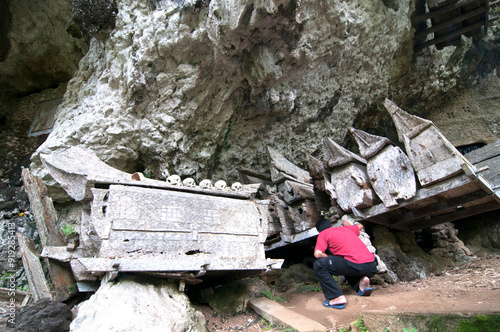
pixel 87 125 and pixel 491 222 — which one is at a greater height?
pixel 87 125

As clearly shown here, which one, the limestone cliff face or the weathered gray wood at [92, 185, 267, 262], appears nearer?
the weathered gray wood at [92, 185, 267, 262]

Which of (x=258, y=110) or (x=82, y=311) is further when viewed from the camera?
(x=258, y=110)

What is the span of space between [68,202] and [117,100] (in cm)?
248

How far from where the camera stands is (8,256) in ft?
22.2

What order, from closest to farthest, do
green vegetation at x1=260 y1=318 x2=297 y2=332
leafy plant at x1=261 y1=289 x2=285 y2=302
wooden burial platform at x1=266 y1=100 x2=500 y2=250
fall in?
green vegetation at x1=260 y1=318 x2=297 y2=332
wooden burial platform at x1=266 y1=100 x2=500 y2=250
leafy plant at x1=261 y1=289 x2=285 y2=302

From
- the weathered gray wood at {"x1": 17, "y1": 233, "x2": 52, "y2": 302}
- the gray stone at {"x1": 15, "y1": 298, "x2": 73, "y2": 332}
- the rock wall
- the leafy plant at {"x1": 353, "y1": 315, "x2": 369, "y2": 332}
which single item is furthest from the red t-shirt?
the rock wall

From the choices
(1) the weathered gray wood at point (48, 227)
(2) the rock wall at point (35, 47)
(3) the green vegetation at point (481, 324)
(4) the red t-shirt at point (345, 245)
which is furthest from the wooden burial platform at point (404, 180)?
(2) the rock wall at point (35, 47)

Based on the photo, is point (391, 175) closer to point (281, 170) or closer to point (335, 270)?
point (335, 270)

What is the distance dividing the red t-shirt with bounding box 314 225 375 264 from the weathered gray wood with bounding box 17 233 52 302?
439cm

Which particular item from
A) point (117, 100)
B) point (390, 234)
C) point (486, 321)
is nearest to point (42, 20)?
point (117, 100)

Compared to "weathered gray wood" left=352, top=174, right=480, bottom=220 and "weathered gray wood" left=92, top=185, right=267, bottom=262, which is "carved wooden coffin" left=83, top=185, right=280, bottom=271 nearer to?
"weathered gray wood" left=92, top=185, right=267, bottom=262

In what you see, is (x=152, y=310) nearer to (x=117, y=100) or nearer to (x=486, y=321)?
(x=486, y=321)

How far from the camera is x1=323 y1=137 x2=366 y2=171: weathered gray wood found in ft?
19.3

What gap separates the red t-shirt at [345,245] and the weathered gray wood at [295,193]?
1943 mm
